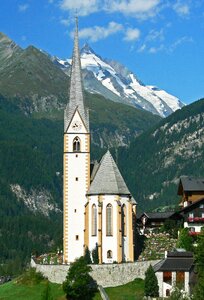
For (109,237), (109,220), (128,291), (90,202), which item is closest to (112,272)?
(128,291)

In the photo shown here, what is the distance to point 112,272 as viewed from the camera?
11106cm

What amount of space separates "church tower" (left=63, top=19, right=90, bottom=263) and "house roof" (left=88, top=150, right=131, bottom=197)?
3.62 metres

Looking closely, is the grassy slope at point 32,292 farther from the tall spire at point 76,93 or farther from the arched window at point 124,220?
the tall spire at point 76,93

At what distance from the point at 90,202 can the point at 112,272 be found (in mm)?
15642

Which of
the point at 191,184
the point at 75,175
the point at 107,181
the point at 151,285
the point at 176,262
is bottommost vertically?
the point at 151,285

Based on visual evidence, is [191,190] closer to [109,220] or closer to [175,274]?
[109,220]

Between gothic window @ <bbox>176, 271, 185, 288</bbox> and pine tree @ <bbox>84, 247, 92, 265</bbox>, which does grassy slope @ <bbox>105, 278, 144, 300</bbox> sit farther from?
pine tree @ <bbox>84, 247, 92, 265</bbox>

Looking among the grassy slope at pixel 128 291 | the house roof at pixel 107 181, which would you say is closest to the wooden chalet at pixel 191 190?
the house roof at pixel 107 181

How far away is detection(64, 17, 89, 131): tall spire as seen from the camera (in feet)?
432

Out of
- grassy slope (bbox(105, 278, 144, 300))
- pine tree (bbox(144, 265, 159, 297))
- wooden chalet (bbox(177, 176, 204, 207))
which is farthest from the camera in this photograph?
wooden chalet (bbox(177, 176, 204, 207))

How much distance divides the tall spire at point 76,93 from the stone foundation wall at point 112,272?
1096 inches

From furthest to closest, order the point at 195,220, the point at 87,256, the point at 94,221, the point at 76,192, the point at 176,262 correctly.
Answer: the point at 76,192 → the point at 195,220 → the point at 94,221 → the point at 87,256 → the point at 176,262

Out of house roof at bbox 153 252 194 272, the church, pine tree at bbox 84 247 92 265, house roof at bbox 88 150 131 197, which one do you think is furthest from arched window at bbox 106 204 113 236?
house roof at bbox 153 252 194 272

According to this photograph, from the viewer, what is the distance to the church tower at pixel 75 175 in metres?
126
